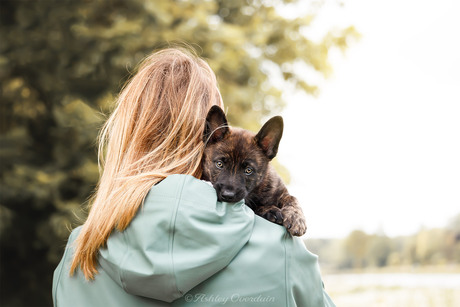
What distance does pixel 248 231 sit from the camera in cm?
234

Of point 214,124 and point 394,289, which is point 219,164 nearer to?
point 214,124

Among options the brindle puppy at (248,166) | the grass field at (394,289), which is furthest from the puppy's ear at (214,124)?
the grass field at (394,289)

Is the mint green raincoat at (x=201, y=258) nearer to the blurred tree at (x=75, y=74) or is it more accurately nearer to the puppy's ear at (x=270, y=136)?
the puppy's ear at (x=270, y=136)

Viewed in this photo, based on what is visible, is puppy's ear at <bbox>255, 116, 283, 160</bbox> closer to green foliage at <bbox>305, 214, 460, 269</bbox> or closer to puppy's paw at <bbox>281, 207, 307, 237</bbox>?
puppy's paw at <bbox>281, 207, 307, 237</bbox>

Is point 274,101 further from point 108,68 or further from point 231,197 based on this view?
point 231,197

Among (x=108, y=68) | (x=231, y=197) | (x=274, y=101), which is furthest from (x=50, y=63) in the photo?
(x=231, y=197)

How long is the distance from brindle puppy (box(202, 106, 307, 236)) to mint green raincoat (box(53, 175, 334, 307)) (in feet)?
1.57

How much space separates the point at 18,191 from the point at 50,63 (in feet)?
6.72

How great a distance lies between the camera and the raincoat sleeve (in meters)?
2.17

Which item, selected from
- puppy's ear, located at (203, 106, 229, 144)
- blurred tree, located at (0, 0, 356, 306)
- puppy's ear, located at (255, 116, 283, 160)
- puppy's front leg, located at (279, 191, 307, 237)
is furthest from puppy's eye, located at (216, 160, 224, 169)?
blurred tree, located at (0, 0, 356, 306)

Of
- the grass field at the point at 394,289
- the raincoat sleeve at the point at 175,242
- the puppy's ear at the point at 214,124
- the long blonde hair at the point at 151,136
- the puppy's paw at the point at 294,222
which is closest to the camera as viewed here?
the raincoat sleeve at the point at 175,242

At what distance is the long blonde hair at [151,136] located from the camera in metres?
2.45

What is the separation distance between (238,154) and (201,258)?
1129 millimetres

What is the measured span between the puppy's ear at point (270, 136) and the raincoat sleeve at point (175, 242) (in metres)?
0.91
